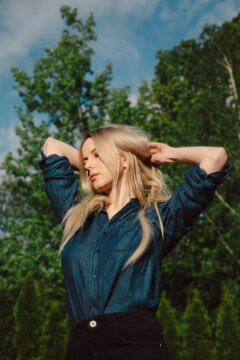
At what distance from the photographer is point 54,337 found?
36.9 feet

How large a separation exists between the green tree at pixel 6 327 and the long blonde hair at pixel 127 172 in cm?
986

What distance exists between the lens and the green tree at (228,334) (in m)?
11.2

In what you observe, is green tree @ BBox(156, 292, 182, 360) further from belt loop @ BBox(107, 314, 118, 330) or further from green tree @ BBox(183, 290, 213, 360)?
belt loop @ BBox(107, 314, 118, 330)

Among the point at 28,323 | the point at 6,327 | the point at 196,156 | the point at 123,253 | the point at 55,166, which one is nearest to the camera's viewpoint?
the point at 123,253

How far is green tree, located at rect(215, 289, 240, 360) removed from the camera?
11.2 metres

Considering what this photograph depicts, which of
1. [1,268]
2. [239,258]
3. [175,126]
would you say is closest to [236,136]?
[175,126]

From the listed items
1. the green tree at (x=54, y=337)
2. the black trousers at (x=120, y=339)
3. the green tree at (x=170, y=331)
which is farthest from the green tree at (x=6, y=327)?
the black trousers at (x=120, y=339)

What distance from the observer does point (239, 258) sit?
1443cm

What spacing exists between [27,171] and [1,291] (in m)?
4.95

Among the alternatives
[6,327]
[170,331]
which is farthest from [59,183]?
[170,331]

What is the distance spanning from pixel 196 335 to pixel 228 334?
0.94 meters

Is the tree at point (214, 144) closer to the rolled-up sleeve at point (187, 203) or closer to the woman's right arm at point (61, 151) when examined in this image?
the woman's right arm at point (61, 151)

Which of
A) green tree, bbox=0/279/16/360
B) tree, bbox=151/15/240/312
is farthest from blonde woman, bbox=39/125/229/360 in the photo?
tree, bbox=151/15/240/312

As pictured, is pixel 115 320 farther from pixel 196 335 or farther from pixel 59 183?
pixel 196 335
